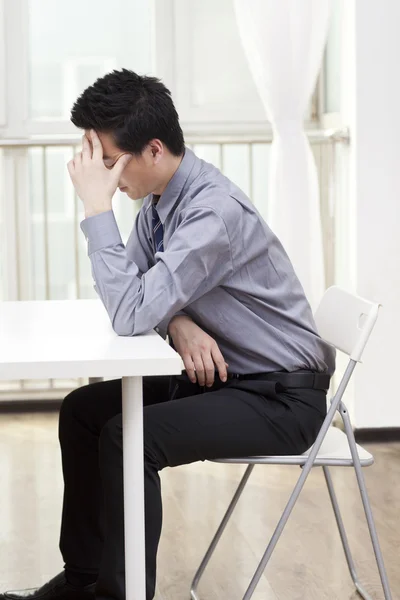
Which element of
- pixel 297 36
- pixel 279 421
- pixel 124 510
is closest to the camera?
pixel 124 510

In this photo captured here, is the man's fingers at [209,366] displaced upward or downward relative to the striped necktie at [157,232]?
downward

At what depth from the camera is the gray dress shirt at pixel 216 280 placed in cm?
170

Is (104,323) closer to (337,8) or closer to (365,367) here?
(365,367)

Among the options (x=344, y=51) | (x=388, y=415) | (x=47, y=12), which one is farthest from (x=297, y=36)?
(x=388, y=415)

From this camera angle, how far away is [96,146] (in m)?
1.82

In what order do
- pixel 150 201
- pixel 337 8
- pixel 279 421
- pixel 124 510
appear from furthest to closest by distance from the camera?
1. pixel 337 8
2. pixel 150 201
3. pixel 279 421
4. pixel 124 510

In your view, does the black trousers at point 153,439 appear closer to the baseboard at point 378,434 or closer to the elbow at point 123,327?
the elbow at point 123,327

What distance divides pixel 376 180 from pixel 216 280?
164 cm

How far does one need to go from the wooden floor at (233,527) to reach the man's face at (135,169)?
93 cm

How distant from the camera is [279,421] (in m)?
1.80

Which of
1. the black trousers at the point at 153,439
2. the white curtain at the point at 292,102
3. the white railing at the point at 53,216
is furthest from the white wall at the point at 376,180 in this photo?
the black trousers at the point at 153,439

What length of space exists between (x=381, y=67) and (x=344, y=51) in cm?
21

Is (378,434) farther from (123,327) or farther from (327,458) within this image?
(123,327)

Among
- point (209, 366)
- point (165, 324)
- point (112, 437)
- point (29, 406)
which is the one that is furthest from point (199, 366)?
point (29, 406)
